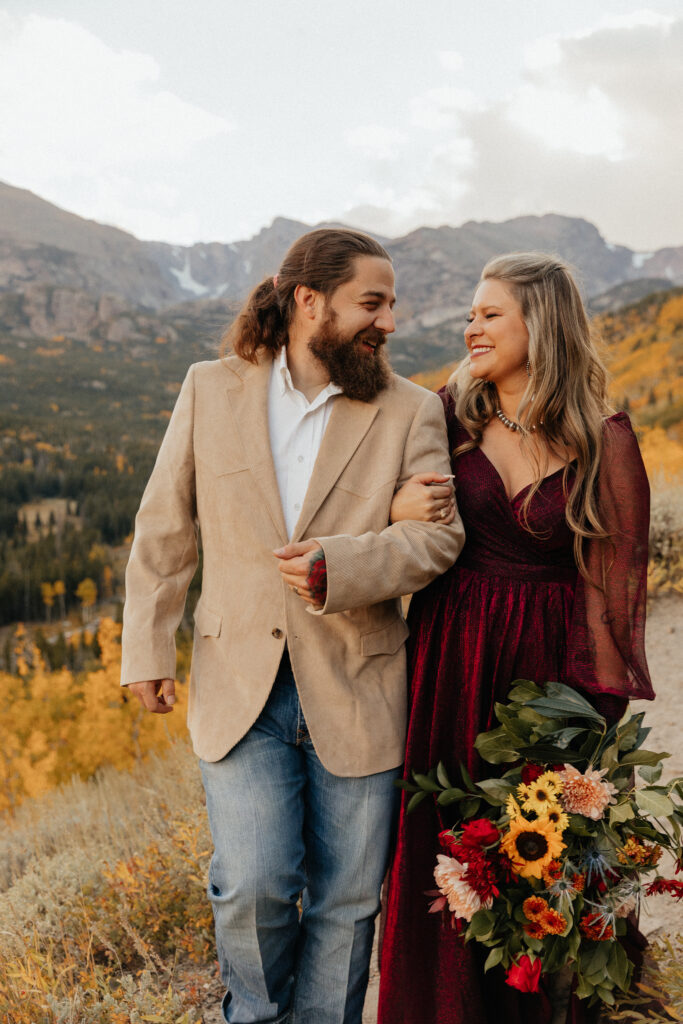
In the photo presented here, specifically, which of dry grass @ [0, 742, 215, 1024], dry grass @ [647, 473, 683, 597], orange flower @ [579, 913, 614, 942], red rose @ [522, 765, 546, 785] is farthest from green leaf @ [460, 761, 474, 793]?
dry grass @ [647, 473, 683, 597]

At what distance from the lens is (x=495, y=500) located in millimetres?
2143

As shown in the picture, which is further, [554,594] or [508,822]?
[554,594]

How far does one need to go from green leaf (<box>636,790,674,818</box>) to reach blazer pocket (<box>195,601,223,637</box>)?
1080 millimetres

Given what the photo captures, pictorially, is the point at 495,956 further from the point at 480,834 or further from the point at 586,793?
the point at 586,793

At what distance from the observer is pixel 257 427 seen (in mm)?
2041

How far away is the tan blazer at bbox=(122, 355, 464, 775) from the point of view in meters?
1.94

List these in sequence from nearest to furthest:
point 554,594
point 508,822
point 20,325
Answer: point 508,822 → point 554,594 → point 20,325

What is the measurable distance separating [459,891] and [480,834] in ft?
0.44

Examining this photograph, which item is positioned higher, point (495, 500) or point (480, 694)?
point (495, 500)

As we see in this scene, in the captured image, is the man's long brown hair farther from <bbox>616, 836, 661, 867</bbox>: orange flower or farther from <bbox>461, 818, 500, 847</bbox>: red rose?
<bbox>616, 836, 661, 867</bbox>: orange flower

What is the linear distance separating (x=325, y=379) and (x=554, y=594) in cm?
88

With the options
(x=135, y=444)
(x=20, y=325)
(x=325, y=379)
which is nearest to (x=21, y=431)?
(x=135, y=444)

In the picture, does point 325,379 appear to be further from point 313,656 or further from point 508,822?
point 508,822

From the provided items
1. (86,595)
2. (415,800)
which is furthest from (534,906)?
(86,595)
